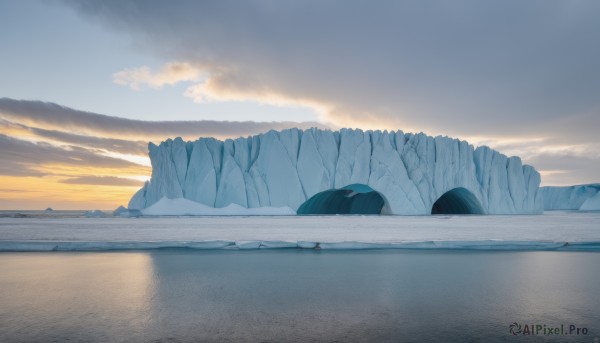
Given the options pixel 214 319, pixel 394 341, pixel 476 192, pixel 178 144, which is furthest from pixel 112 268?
pixel 476 192

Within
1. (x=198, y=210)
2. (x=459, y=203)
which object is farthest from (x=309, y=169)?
(x=459, y=203)

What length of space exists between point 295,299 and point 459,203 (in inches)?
1057

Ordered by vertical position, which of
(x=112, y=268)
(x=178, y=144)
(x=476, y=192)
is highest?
(x=178, y=144)

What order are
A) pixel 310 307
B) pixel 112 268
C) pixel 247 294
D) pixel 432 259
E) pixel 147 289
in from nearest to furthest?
pixel 310 307
pixel 247 294
pixel 147 289
pixel 112 268
pixel 432 259

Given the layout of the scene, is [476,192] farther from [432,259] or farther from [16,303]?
[16,303]

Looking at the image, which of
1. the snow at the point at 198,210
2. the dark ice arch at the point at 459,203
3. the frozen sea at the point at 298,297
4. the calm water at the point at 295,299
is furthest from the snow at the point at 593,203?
the calm water at the point at 295,299

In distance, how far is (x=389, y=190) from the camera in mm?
20844

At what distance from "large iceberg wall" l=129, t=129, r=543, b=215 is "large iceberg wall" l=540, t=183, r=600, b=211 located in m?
20.6

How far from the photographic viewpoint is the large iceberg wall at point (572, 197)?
119 ft

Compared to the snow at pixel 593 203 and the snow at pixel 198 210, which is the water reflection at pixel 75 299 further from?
the snow at pixel 593 203

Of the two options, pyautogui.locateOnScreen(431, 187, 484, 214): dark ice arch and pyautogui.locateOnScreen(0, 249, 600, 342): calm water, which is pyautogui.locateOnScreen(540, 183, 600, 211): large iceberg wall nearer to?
pyautogui.locateOnScreen(431, 187, 484, 214): dark ice arch

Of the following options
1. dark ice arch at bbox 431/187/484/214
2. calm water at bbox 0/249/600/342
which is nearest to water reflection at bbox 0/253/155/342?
calm water at bbox 0/249/600/342

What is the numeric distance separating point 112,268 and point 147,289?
144cm

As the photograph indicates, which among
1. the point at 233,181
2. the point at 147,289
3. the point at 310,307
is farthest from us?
the point at 233,181
